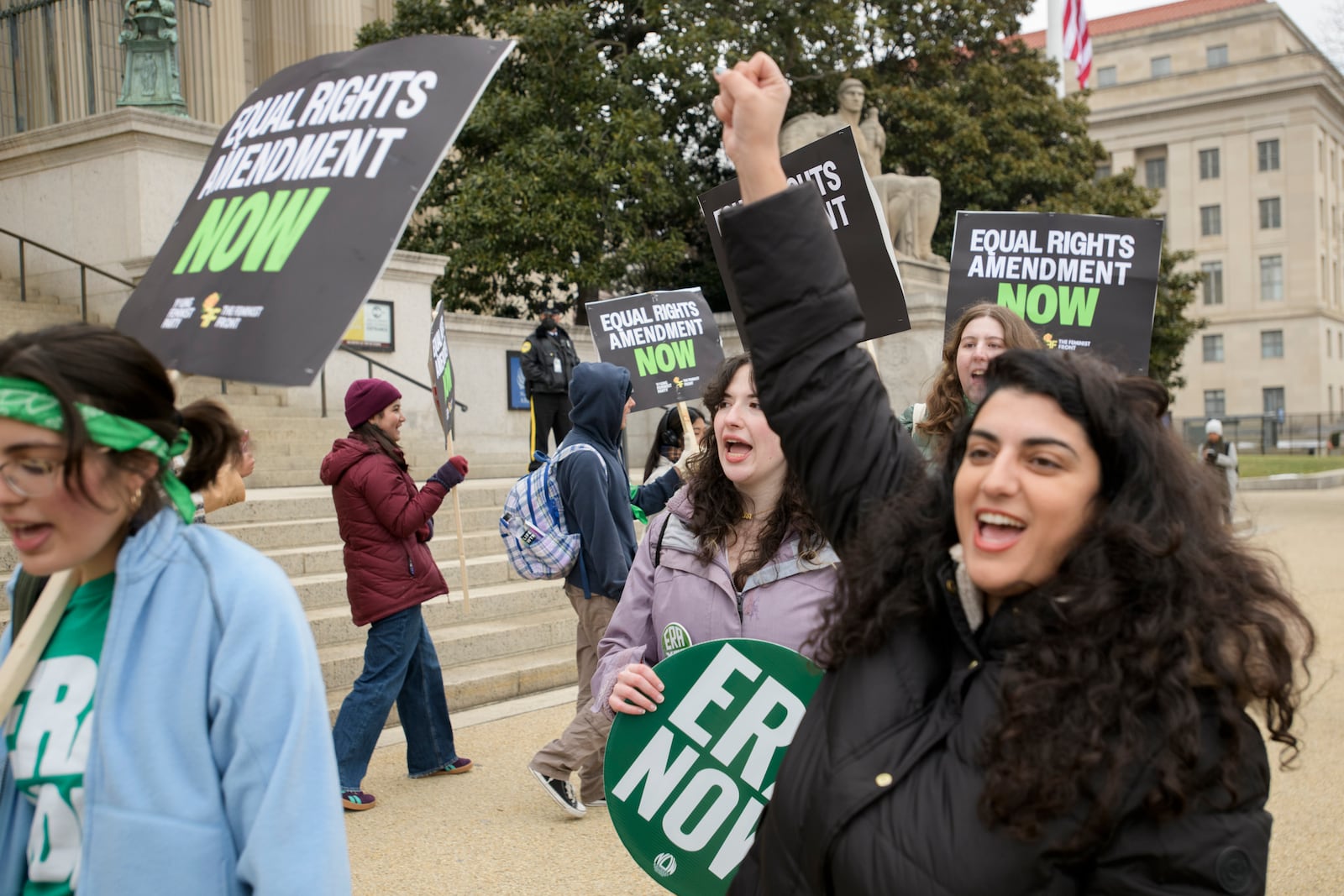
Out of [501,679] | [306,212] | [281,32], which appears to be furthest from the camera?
[281,32]

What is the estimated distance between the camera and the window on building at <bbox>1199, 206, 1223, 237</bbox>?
69.1 m

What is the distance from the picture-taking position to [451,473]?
5.92m

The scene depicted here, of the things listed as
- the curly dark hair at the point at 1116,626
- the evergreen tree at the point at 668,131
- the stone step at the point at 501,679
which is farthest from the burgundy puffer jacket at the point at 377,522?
the evergreen tree at the point at 668,131

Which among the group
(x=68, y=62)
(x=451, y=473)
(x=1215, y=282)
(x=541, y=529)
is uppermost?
(x=1215, y=282)

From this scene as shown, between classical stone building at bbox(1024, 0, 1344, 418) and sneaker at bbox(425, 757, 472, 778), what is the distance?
67.7m

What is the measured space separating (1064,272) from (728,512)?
3.18m

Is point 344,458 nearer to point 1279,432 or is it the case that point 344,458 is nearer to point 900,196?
point 900,196

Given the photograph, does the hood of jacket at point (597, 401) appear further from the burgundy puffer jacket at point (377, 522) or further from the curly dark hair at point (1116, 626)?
the curly dark hair at point (1116, 626)

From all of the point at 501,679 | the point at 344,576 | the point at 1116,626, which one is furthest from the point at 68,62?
the point at 1116,626

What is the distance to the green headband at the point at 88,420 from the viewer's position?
1.76 metres

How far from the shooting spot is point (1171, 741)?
1591mm

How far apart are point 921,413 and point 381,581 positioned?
249 centimetres

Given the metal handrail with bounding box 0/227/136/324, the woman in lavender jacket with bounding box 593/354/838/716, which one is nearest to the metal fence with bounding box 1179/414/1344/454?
the metal handrail with bounding box 0/227/136/324

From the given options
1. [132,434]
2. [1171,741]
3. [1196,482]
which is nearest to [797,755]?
[1171,741]
